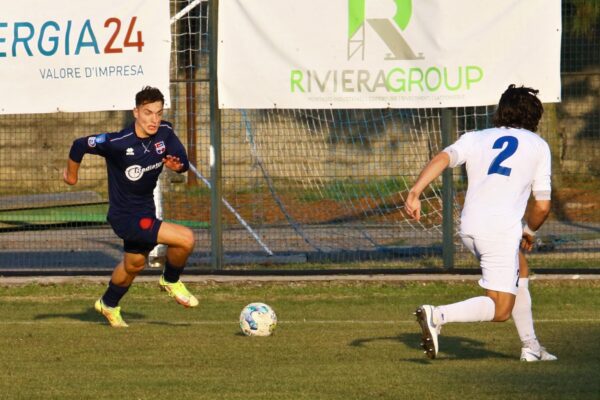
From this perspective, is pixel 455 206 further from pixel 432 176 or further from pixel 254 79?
pixel 432 176

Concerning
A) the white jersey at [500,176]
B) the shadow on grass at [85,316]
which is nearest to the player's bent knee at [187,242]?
the shadow on grass at [85,316]

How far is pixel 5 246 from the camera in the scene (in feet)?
54.3

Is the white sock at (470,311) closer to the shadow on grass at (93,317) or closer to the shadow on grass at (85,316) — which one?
the shadow on grass at (93,317)

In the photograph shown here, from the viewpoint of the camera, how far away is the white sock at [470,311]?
8.11 metres

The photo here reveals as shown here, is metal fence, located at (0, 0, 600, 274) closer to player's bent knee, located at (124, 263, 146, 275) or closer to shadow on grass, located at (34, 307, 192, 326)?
shadow on grass, located at (34, 307, 192, 326)

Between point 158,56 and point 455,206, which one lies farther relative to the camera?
point 455,206

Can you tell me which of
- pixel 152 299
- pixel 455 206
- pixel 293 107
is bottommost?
pixel 152 299

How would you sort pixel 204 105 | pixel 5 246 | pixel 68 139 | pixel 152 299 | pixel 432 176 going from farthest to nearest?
pixel 68 139 < pixel 5 246 < pixel 204 105 < pixel 152 299 < pixel 432 176

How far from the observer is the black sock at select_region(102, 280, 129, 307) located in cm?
1062

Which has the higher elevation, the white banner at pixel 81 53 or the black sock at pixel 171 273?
the white banner at pixel 81 53

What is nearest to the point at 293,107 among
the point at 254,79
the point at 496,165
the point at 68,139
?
the point at 254,79

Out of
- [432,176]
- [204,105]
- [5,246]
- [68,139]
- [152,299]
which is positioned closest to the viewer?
[432,176]

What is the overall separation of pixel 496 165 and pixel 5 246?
9.83m

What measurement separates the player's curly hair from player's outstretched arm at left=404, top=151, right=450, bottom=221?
23.6 inches
